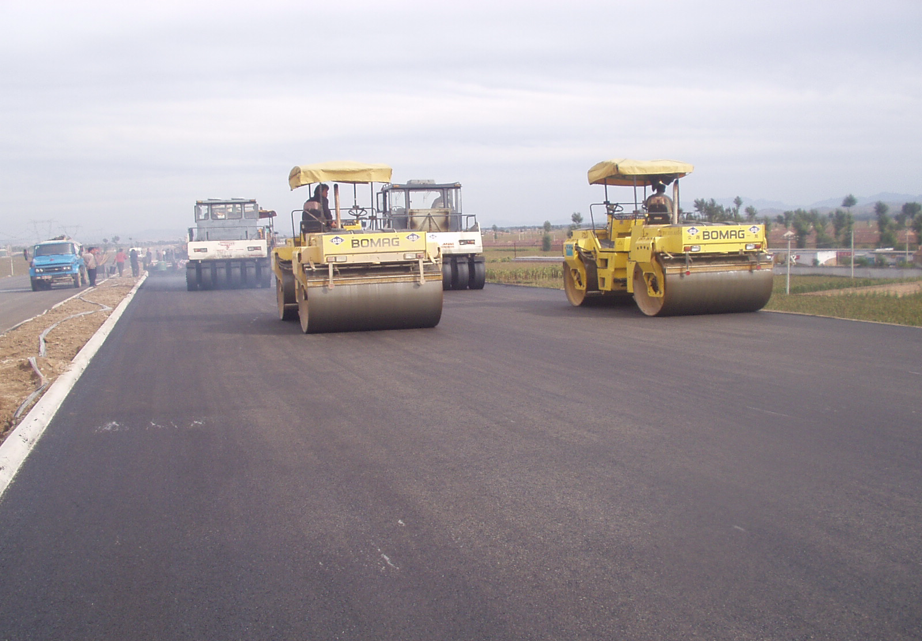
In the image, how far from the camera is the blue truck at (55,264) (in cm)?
2972

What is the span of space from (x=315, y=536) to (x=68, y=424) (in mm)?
3508

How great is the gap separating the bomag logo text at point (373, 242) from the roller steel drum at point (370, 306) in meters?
0.56

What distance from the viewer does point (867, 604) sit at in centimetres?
297

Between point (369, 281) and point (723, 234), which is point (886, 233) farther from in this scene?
point (369, 281)

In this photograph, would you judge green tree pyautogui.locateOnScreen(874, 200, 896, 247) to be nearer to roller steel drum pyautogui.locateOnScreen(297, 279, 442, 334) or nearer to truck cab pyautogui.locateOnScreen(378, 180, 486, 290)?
truck cab pyautogui.locateOnScreen(378, 180, 486, 290)

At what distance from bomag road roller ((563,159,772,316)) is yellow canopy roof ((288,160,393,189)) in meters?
4.06

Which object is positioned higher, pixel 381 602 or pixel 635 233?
pixel 635 233

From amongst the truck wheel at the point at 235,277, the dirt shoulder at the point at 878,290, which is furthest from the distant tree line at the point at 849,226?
the truck wheel at the point at 235,277

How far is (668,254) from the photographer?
465 inches

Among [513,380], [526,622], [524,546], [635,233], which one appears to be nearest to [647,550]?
[524,546]

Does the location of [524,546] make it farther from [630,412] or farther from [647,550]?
[630,412]

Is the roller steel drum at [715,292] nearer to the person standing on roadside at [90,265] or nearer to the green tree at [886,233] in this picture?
the person standing on roadside at [90,265]

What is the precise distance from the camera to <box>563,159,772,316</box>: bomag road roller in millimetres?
11766

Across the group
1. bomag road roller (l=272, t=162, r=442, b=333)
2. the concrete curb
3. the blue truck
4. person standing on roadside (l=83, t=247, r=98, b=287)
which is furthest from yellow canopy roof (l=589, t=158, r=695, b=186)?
person standing on roadside (l=83, t=247, r=98, b=287)
